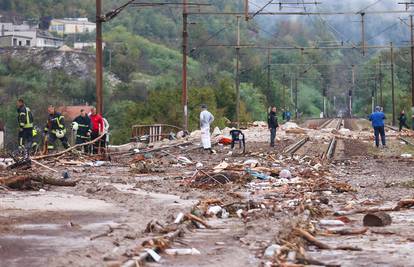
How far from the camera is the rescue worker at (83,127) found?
31.4m

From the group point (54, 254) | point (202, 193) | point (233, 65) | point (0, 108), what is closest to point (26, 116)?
Result: point (202, 193)

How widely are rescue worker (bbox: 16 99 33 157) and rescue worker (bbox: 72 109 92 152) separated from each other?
2537mm

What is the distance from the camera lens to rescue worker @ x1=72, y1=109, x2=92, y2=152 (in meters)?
31.4

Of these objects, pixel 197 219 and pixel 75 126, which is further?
pixel 75 126

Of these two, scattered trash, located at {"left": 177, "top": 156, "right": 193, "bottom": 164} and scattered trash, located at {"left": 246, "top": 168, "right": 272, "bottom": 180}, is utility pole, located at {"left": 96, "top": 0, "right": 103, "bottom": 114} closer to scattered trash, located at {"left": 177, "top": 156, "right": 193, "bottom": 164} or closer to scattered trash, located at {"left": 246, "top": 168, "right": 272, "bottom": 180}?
scattered trash, located at {"left": 177, "top": 156, "right": 193, "bottom": 164}

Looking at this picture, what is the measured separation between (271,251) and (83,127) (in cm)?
2213

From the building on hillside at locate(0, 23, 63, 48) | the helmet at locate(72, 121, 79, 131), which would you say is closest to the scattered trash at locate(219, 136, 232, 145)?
the helmet at locate(72, 121, 79, 131)

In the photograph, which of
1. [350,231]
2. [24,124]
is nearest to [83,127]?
[24,124]

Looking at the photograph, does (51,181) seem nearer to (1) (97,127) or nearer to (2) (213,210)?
(2) (213,210)

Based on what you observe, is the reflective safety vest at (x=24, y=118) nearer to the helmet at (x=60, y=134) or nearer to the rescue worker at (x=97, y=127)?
the helmet at (x=60, y=134)

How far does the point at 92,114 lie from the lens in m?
31.8

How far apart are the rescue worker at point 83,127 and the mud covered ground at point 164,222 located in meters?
7.31

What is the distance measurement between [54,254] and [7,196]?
702 centimetres

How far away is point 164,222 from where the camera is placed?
12828mm
